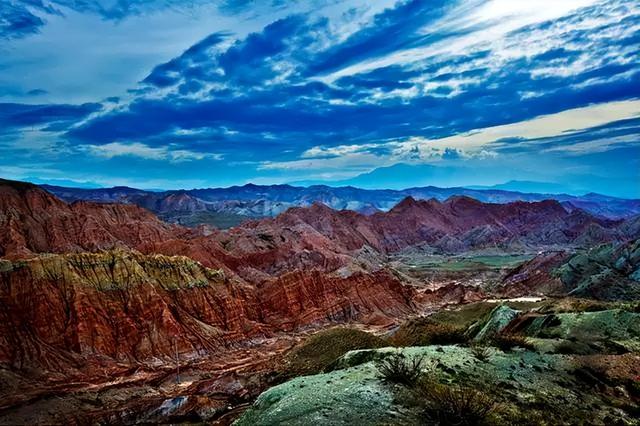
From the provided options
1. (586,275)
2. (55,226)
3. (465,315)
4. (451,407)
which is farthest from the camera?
(55,226)

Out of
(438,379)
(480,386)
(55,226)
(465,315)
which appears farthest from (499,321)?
(55,226)

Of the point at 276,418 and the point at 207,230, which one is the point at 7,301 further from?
the point at 207,230

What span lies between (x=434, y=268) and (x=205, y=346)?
344 feet

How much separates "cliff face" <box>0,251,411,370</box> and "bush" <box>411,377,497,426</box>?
183 ft

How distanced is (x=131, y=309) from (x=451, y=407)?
6202 cm

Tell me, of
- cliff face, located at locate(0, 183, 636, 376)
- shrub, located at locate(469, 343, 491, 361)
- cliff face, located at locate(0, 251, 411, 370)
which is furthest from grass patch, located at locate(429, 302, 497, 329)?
shrub, located at locate(469, 343, 491, 361)

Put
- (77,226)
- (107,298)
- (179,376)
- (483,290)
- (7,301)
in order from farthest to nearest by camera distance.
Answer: (77,226) < (483,290) < (107,298) < (7,301) < (179,376)

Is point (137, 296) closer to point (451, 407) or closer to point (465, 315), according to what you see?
point (465, 315)

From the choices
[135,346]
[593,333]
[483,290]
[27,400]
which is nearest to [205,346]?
[135,346]

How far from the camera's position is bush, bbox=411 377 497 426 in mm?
9719

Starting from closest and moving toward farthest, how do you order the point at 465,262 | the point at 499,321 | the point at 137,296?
the point at 499,321 < the point at 137,296 < the point at 465,262

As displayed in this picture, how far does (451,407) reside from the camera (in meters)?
10.0

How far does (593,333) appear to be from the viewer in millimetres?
18641

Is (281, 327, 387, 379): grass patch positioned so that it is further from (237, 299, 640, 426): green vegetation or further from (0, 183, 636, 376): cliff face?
(0, 183, 636, 376): cliff face
